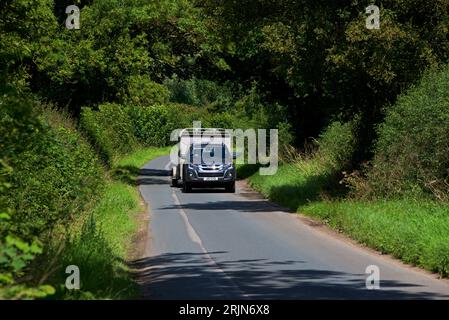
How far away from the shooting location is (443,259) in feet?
47.7

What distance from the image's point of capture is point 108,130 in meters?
55.8

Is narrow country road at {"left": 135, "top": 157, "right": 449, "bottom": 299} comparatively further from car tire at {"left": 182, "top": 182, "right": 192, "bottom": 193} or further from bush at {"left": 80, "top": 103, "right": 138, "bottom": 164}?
bush at {"left": 80, "top": 103, "right": 138, "bottom": 164}

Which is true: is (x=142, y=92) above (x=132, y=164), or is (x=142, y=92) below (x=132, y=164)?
below

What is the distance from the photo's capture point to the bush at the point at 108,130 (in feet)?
136

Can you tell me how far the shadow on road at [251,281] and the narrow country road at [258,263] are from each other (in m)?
0.01

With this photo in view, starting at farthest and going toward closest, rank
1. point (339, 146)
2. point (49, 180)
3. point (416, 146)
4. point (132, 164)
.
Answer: point (132, 164) → point (339, 146) → point (416, 146) → point (49, 180)

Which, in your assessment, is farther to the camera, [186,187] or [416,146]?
[186,187]

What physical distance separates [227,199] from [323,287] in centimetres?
1906

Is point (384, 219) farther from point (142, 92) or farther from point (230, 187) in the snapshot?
point (142, 92)

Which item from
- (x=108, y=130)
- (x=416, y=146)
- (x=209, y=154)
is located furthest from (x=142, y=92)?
(x=416, y=146)

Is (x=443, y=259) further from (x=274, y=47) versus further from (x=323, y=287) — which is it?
(x=274, y=47)

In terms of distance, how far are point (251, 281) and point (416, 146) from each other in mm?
10884
